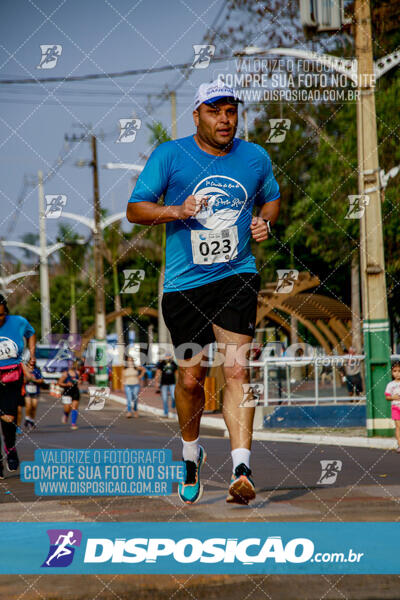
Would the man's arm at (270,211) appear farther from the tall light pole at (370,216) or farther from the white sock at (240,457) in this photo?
the tall light pole at (370,216)

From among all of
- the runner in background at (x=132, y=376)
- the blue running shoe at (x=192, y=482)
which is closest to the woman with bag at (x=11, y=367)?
the blue running shoe at (x=192, y=482)

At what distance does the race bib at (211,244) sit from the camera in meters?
4.76

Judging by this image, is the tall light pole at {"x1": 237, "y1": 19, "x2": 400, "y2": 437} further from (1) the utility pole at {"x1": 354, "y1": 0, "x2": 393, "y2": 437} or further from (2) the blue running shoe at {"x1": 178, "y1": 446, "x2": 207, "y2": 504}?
(2) the blue running shoe at {"x1": 178, "y1": 446, "x2": 207, "y2": 504}

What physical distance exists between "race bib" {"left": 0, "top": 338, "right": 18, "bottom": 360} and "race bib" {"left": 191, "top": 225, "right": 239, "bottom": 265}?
428 cm

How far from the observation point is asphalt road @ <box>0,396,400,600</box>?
4129mm

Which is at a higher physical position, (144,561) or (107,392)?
(107,392)

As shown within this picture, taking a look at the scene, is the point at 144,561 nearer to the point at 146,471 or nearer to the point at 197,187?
the point at 146,471

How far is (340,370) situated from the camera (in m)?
27.1

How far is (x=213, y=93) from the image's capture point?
182 inches

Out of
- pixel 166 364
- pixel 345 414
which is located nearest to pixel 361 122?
pixel 345 414

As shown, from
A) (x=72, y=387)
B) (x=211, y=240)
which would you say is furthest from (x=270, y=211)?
(x=72, y=387)

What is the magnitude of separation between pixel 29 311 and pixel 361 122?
63.3 m

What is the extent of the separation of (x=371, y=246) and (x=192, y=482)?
32.5 feet

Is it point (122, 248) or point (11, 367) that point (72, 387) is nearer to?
point (122, 248)
